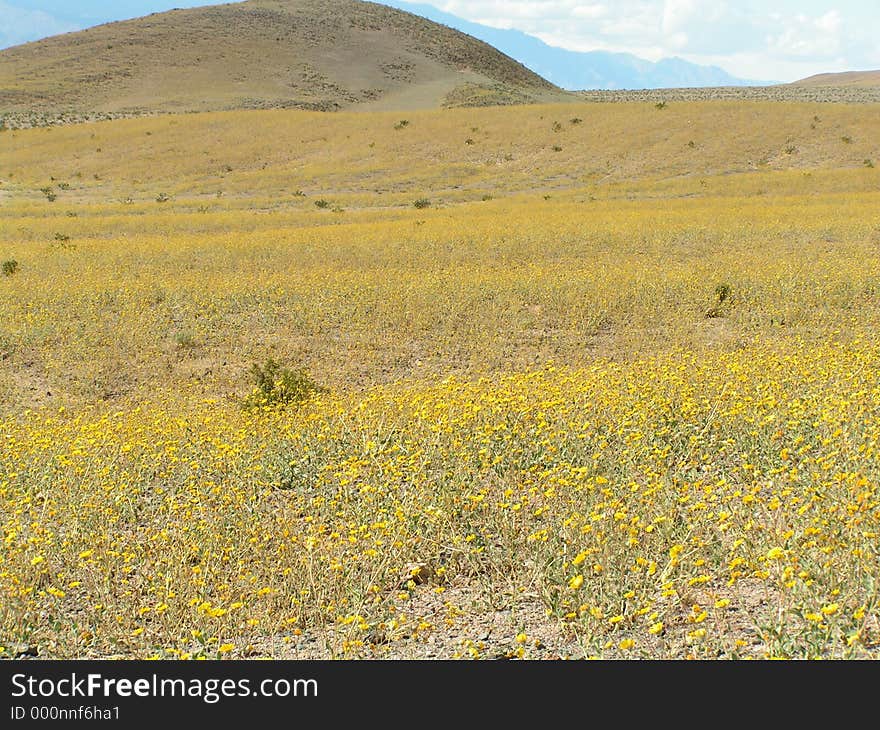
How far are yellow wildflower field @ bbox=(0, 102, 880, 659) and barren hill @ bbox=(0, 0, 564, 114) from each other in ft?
199

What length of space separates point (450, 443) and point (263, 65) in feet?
309

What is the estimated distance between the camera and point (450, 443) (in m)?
6.25

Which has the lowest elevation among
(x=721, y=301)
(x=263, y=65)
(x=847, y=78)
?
(x=721, y=301)

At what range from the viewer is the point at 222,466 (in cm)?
608

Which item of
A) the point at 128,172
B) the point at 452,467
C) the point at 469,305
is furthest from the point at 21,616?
the point at 128,172

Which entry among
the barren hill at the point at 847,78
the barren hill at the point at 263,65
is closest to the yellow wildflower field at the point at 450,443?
the barren hill at the point at 263,65

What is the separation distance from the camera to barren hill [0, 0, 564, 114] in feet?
247

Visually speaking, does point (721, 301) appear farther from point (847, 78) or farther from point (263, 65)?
point (847, 78)

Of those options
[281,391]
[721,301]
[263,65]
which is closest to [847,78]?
[263,65]

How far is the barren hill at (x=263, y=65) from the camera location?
75250 millimetres

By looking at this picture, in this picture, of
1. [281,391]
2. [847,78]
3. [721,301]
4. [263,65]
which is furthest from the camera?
[847,78]

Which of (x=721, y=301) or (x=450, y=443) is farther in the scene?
(x=721, y=301)

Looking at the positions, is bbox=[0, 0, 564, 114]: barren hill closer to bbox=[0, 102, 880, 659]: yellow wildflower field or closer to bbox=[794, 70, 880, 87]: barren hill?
bbox=[0, 102, 880, 659]: yellow wildflower field

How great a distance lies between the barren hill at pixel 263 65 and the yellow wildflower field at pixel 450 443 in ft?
199
